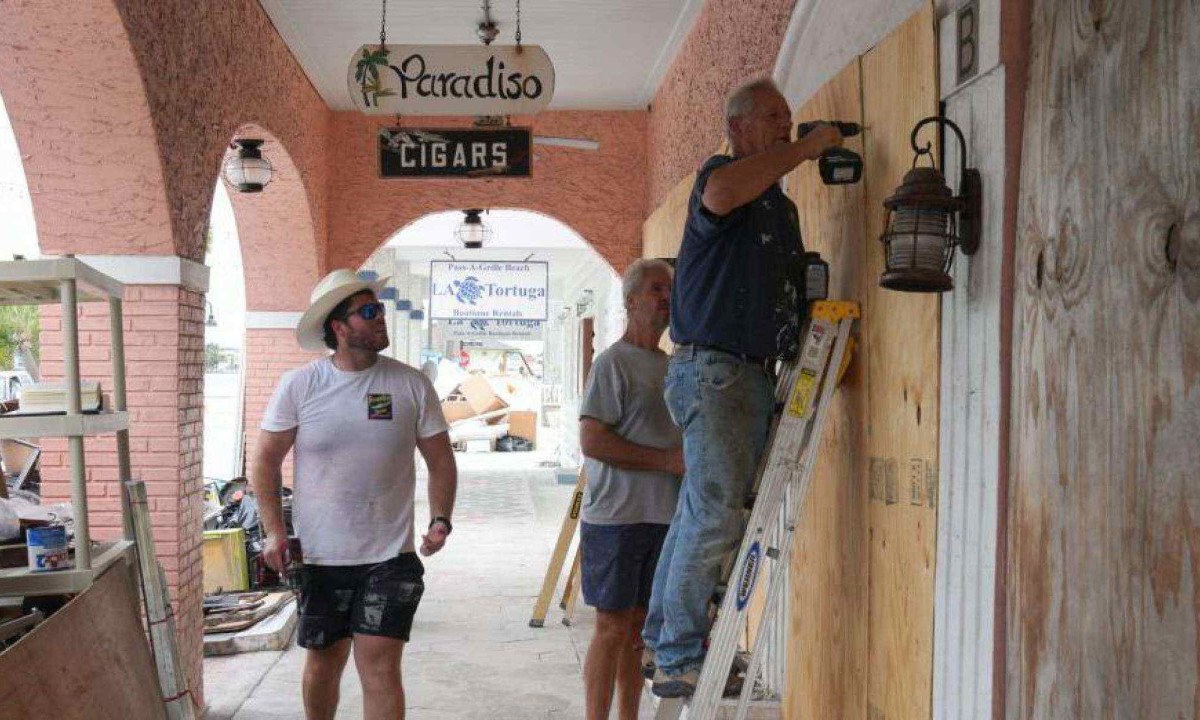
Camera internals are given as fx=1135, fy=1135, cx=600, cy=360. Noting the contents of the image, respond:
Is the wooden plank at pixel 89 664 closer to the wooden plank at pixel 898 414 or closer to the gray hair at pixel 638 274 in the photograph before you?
the gray hair at pixel 638 274

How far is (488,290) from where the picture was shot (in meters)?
16.5

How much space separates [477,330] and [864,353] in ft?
60.7

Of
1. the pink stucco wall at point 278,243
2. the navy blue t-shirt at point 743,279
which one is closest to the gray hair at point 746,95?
the navy blue t-shirt at point 743,279

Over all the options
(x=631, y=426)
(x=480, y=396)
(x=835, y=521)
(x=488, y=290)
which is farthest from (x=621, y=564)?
(x=480, y=396)

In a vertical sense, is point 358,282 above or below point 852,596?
above

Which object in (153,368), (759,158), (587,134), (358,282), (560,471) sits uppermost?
(587,134)

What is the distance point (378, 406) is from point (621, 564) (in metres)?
1.01

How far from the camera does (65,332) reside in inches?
119

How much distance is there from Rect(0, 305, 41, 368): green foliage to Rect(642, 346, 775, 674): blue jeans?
21.4 metres

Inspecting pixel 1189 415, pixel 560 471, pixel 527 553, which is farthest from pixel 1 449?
pixel 560 471

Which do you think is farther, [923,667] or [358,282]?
[358,282]

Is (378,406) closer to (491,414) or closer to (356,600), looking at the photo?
(356,600)

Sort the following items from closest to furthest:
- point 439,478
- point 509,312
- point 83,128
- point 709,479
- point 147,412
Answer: point 709,479
point 439,478
point 83,128
point 147,412
point 509,312

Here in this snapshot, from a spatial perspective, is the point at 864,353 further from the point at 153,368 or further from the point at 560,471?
the point at 560,471
